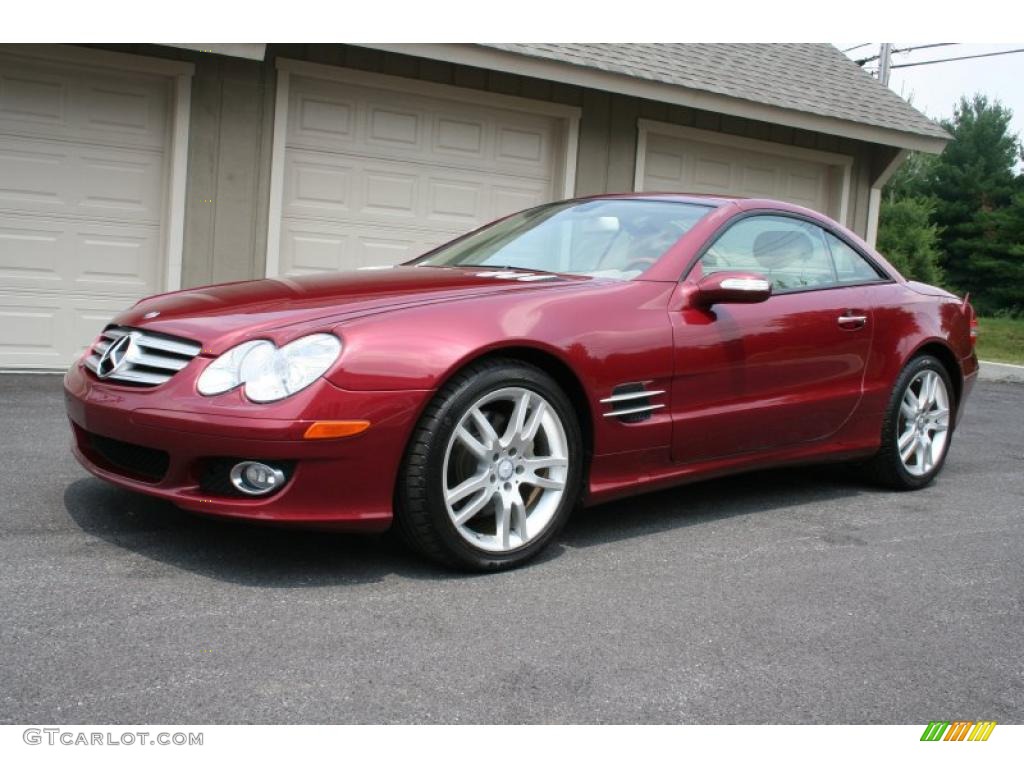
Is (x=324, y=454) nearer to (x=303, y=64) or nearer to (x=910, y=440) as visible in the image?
(x=910, y=440)

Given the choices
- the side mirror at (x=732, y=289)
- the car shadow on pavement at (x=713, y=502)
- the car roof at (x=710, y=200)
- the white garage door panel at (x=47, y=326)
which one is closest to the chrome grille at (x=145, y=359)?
the car shadow on pavement at (x=713, y=502)

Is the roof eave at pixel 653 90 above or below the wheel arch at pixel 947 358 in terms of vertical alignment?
above

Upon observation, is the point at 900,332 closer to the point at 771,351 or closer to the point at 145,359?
the point at 771,351

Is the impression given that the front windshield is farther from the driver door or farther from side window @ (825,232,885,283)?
side window @ (825,232,885,283)

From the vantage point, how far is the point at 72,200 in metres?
8.31

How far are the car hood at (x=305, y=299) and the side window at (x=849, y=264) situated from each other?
152cm

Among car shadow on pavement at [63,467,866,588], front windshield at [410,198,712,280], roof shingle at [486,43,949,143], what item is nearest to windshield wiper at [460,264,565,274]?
front windshield at [410,198,712,280]

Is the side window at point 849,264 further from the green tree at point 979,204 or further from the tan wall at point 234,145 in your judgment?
the green tree at point 979,204

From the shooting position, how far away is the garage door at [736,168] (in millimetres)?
10945

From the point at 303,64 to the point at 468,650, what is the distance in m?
6.94

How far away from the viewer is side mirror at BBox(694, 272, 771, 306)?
4.14 m

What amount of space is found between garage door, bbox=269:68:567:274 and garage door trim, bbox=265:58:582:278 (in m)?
0.04
